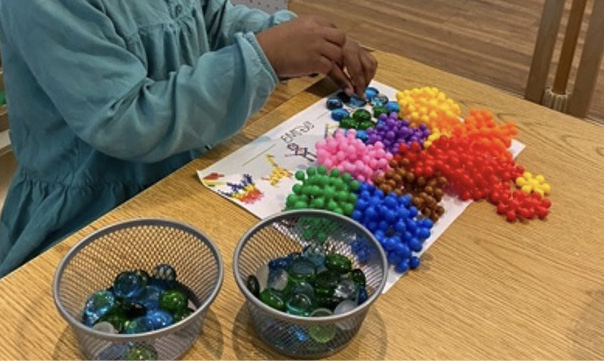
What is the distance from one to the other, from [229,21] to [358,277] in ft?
1.77

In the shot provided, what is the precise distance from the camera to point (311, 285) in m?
0.59

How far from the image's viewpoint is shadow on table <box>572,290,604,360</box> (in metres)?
0.59

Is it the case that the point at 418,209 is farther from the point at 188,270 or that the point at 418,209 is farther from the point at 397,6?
the point at 397,6

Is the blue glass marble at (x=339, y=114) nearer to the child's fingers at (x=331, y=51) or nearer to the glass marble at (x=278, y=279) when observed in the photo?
the child's fingers at (x=331, y=51)

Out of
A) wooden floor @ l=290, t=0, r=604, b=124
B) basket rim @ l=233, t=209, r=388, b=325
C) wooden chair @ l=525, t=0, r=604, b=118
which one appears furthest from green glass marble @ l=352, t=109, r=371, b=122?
wooden floor @ l=290, t=0, r=604, b=124

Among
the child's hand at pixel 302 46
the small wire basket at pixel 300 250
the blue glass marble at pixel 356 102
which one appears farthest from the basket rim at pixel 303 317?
the blue glass marble at pixel 356 102

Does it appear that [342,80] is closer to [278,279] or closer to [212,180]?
[212,180]

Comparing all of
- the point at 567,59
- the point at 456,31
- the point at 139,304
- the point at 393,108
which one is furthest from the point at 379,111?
the point at 456,31

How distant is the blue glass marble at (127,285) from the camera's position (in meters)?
0.59

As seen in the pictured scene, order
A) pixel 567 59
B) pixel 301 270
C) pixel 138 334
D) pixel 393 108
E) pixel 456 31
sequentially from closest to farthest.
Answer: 1. pixel 138 334
2. pixel 301 270
3. pixel 393 108
4. pixel 567 59
5. pixel 456 31

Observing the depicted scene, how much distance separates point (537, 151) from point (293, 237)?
371 mm

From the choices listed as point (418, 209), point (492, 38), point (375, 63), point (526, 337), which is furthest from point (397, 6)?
point (526, 337)

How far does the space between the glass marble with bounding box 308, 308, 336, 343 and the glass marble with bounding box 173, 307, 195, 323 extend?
10 cm

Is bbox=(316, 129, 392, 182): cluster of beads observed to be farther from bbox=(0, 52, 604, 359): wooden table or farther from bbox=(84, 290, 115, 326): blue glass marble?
bbox=(84, 290, 115, 326): blue glass marble
